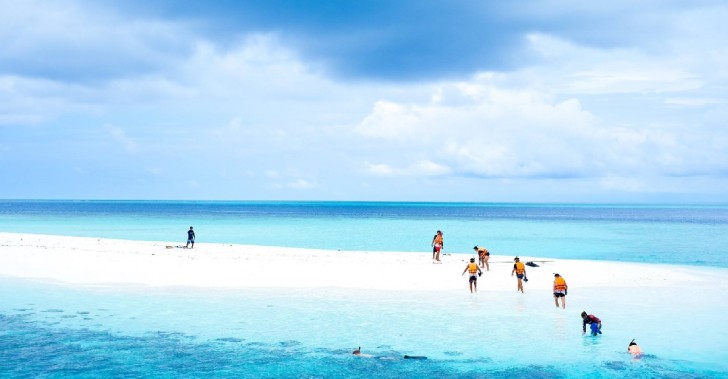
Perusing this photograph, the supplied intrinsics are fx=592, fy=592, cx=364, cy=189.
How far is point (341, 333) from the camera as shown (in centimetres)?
2102

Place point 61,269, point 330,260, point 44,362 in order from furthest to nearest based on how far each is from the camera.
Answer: point 330,260, point 61,269, point 44,362

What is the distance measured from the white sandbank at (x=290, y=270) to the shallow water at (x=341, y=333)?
243cm

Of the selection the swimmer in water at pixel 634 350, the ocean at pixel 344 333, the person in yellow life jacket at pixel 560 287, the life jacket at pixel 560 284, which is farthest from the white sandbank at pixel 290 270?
the swimmer in water at pixel 634 350

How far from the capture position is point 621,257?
56.8 meters

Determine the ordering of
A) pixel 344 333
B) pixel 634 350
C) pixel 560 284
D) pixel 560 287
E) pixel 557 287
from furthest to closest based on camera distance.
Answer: pixel 557 287 < pixel 560 287 < pixel 560 284 < pixel 344 333 < pixel 634 350

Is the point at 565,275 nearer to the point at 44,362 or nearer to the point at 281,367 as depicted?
the point at 281,367

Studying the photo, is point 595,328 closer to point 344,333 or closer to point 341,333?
point 344,333

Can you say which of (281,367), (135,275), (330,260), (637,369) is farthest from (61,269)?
(637,369)

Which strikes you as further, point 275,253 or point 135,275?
point 275,253

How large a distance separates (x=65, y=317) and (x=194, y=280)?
9.38 meters

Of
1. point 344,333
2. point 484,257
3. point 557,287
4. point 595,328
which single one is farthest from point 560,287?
point 484,257

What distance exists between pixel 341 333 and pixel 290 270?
50.7 ft

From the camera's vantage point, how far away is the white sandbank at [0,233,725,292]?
105ft

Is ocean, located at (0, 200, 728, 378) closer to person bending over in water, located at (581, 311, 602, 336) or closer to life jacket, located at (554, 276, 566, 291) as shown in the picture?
person bending over in water, located at (581, 311, 602, 336)
